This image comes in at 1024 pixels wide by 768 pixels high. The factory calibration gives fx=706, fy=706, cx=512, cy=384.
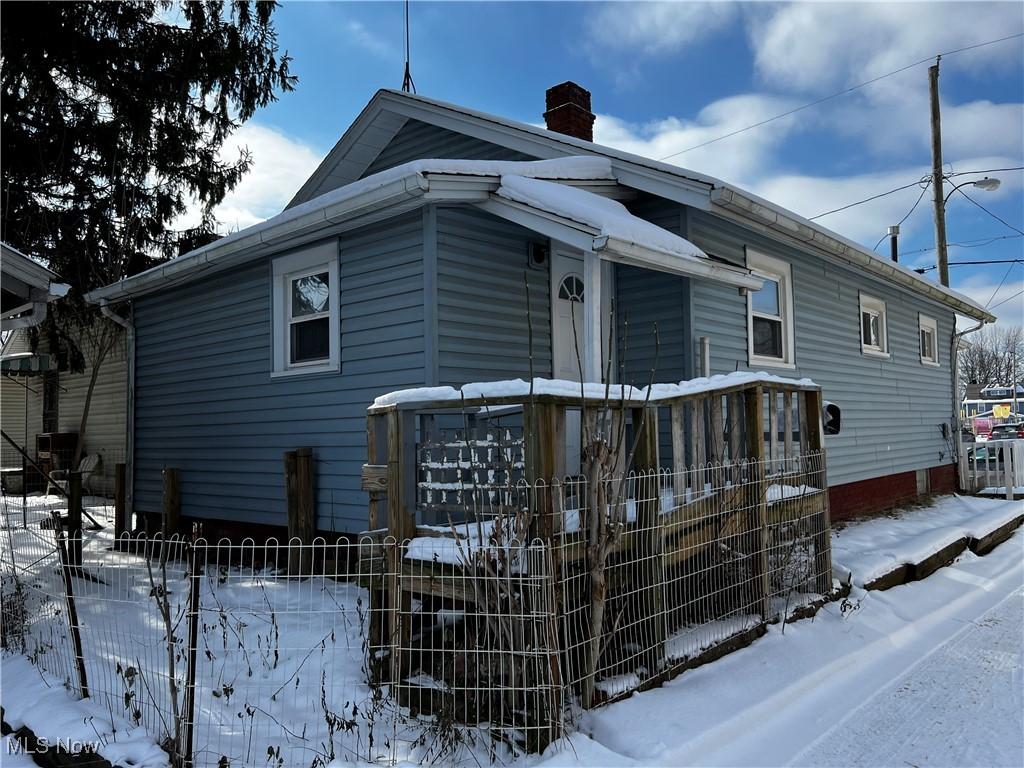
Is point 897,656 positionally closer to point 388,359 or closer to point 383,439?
point 383,439

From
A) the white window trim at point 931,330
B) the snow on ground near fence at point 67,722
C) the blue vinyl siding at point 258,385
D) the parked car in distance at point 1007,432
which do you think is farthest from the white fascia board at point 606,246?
the parked car in distance at point 1007,432

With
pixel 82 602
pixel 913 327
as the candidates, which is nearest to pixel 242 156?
pixel 82 602

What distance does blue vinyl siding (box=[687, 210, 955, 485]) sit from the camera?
7.41 meters

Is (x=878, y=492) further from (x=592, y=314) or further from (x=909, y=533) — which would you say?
(x=592, y=314)

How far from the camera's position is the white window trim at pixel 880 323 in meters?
10.5

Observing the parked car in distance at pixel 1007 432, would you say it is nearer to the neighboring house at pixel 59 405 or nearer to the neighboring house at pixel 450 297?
the neighboring house at pixel 450 297

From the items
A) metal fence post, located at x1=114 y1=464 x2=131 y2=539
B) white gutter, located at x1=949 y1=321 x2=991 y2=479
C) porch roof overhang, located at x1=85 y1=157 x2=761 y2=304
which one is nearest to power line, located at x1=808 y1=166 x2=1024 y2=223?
white gutter, located at x1=949 y1=321 x2=991 y2=479

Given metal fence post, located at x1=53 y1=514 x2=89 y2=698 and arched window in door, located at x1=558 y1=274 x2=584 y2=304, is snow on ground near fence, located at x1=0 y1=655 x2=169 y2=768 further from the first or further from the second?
arched window in door, located at x1=558 y1=274 x2=584 y2=304

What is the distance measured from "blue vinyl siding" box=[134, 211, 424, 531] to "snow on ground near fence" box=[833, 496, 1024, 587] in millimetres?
4204

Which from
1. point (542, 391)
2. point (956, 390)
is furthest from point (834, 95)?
point (542, 391)

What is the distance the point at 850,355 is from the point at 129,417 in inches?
407

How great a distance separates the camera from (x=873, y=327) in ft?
37.0

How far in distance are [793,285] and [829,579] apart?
437cm

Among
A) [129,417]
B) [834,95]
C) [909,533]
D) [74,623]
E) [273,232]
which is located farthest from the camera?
[834,95]
